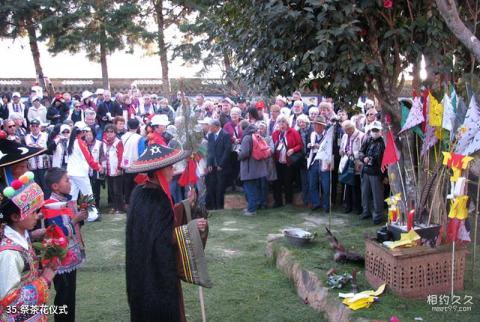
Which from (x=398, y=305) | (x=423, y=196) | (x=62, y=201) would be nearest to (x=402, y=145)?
(x=423, y=196)

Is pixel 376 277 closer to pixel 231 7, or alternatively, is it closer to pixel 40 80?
pixel 231 7

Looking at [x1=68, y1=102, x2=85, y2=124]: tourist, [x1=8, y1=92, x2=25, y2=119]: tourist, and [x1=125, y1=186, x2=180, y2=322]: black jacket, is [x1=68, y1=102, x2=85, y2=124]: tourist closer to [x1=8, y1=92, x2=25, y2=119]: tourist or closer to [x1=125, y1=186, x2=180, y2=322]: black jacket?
[x1=8, y1=92, x2=25, y2=119]: tourist

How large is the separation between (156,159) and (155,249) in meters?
0.70

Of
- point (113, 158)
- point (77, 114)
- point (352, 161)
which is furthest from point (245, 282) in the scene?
point (77, 114)

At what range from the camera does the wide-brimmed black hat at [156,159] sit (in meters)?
3.94

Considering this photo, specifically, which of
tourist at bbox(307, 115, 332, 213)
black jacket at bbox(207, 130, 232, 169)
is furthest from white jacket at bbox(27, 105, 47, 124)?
tourist at bbox(307, 115, 332, 213)

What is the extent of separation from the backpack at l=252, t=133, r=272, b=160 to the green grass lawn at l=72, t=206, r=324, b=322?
53.0 inches

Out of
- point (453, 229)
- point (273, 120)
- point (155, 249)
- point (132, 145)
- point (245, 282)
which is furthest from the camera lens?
point (273, 120)

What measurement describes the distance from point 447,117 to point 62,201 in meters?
3.77

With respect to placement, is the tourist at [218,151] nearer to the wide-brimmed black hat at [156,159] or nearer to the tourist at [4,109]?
the wide-brimmed black hat at [156,159]

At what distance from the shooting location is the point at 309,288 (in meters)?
5.80

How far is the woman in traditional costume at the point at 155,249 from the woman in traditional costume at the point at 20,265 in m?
0.65

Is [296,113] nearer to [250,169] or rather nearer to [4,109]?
[250,169]

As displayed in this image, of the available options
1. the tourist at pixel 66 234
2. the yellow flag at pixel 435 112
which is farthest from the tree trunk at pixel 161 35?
A: the tourist at pixel 66 234
